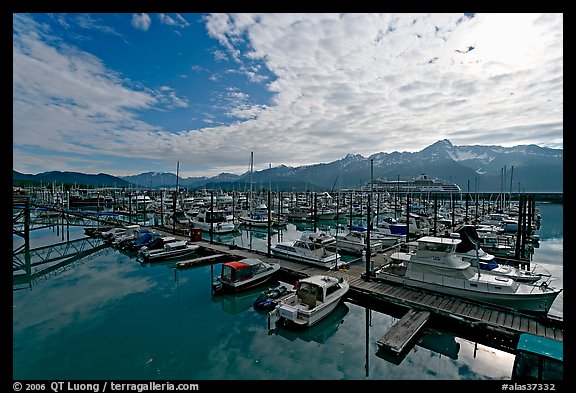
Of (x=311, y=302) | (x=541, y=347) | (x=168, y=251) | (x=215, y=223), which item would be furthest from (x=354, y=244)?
(x=215, y=223)

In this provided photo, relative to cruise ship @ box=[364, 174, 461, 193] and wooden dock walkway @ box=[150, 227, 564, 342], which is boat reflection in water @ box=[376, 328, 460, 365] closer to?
wooden dock walkway @ box=[150, 227, 564, 342]

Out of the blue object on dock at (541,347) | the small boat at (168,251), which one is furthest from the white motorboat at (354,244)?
the blue object on dock at (541,347)

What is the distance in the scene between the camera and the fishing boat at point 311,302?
12.7m

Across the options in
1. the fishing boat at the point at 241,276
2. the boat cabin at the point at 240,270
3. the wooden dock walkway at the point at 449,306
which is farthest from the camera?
the boat cabin at the point at 240,270

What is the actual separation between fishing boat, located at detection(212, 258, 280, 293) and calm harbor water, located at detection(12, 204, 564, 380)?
641mm

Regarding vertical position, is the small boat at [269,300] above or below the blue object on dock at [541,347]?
below

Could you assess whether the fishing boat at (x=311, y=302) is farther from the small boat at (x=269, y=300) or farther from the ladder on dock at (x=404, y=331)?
the ladder on dock at (x=404, y=331)

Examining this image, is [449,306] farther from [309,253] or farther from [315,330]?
[309,253]

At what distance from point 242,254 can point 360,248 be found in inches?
482

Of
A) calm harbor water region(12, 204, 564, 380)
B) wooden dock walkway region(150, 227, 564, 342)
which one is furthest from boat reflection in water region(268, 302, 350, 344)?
wooden dock walkway region(150, 227, 564, 342)

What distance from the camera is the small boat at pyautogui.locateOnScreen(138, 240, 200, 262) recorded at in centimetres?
2423

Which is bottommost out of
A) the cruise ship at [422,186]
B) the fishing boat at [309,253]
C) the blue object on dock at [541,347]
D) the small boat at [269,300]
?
the small boat at [269,300]

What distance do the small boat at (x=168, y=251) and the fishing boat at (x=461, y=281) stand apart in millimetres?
18708
